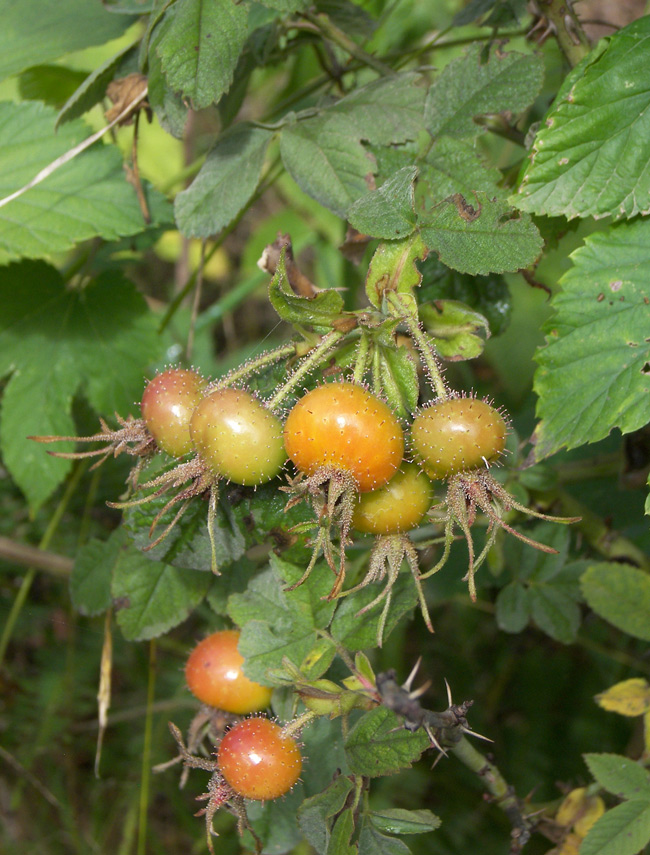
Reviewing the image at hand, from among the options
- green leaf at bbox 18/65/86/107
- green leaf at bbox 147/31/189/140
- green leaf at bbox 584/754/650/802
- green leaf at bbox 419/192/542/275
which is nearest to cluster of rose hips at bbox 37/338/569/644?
green leaf at bbox 419/192/542/275

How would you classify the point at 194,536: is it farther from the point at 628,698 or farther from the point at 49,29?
the point at 49,29

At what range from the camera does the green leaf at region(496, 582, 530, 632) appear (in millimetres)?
1666

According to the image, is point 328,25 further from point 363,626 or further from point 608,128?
point 363,626

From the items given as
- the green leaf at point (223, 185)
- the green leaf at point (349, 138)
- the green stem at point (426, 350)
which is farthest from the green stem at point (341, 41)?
the green stem at point (426, 350)

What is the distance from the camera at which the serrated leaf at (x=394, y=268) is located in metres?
1.18

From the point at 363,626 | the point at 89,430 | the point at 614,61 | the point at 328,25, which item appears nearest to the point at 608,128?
the point at 614,61

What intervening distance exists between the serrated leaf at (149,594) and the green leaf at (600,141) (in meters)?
0.96

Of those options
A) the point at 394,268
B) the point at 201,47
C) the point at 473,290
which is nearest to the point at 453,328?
the point at 394,268

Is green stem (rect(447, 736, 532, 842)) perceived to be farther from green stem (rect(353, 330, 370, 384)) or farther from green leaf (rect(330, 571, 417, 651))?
green stem (rect(353, 330, 370, 384))

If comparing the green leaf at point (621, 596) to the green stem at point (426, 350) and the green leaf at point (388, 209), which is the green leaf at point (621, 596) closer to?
the green stem at point (426, 350)

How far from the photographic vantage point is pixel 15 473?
5.72ft

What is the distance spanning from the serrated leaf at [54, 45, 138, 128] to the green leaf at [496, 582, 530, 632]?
1.37 m

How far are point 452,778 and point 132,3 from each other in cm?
241

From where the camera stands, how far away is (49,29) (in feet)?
5.57
